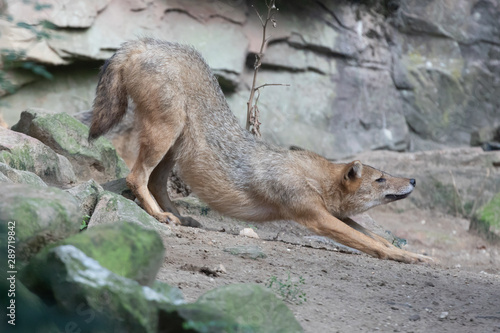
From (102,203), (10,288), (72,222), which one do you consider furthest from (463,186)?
(10,288)

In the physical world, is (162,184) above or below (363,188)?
below

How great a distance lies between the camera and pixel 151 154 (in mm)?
7168

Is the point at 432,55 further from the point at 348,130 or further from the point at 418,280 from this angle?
the point at 418,280

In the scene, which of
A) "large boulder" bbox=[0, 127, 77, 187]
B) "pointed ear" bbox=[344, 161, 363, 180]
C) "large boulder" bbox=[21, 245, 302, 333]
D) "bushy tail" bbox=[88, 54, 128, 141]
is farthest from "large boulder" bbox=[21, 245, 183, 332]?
"pointed ear" bbox=[344, 161, 363, 180]

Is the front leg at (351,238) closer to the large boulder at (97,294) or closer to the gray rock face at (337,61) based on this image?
the large boulder at (97,294)

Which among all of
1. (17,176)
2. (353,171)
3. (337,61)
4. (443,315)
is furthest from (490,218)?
(17,176)

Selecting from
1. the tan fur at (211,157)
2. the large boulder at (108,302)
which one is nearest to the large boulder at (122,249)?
the large boulder at (108,302)

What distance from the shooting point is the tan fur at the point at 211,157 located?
708 cm

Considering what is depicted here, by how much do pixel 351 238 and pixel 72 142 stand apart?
363 centimetres

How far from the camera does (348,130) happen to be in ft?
45.6

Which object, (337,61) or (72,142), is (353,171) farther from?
(337,61)

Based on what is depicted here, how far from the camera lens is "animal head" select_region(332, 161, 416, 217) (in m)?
7.25

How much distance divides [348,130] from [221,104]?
6.89 m

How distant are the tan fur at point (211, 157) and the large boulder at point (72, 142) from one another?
76 centimetres
